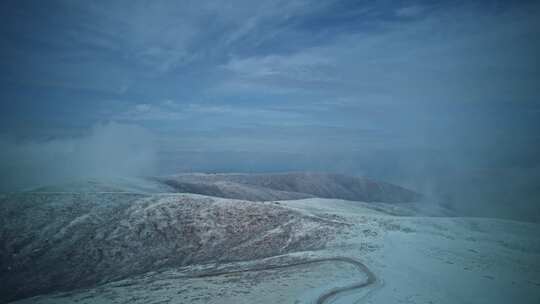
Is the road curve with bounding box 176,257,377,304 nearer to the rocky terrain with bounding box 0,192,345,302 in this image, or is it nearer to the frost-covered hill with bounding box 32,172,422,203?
the rocky terrain with bounding box 0,192,345,302

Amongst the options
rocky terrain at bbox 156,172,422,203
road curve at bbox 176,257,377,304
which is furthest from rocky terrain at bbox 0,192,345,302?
rocky terrain at bbox 156,172,422,203

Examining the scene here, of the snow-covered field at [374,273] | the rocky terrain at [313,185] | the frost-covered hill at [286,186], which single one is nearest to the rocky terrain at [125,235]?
the snow-covered field at [374,273]

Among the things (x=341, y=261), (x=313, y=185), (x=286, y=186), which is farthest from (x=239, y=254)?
(x=313, y=185)

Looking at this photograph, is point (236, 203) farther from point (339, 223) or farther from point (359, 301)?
point (359, 301)

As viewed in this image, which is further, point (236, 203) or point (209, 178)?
point (209, 178)

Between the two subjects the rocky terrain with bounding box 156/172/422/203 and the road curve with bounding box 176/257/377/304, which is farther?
the rocky terrain with bounding box 156/172/422/203

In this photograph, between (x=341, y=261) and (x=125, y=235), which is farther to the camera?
(x=125, y=235)

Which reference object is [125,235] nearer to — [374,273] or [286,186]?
[374,273]

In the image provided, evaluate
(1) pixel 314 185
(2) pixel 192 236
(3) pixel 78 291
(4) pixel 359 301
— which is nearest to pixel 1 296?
(3) pixel 78 291
